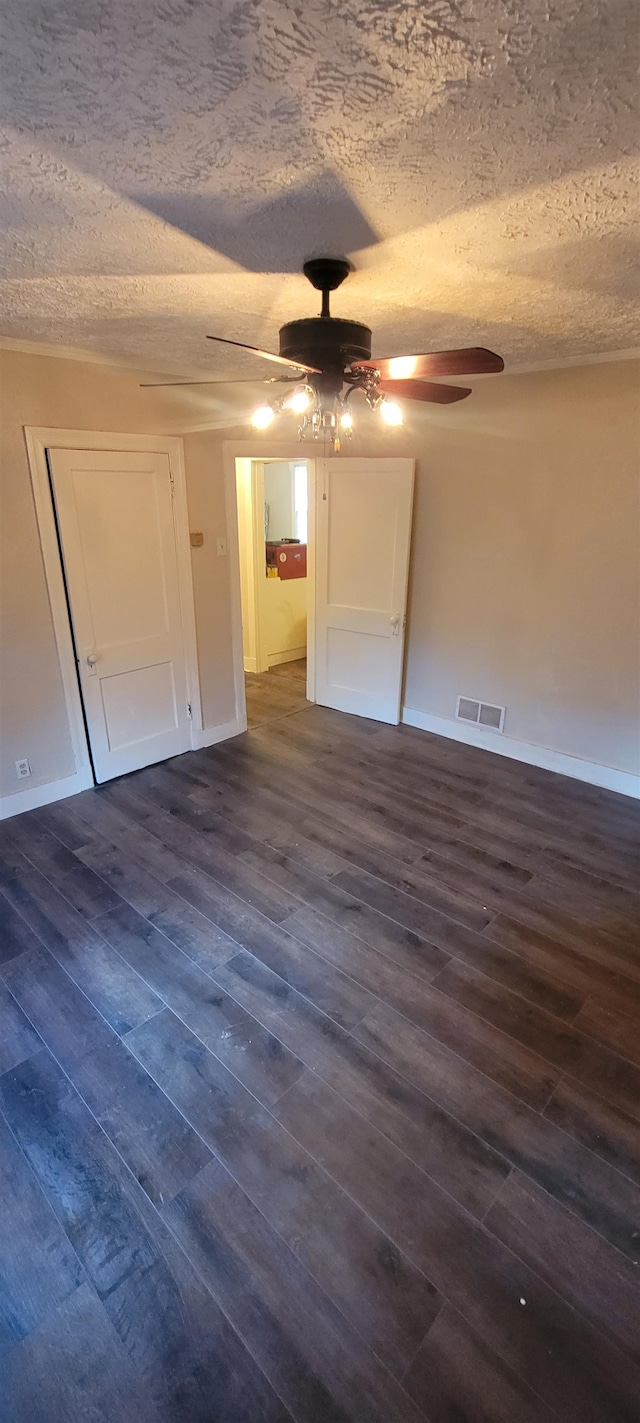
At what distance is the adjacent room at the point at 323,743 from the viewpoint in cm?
121

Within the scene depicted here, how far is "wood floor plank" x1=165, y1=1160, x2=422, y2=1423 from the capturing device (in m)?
1.24

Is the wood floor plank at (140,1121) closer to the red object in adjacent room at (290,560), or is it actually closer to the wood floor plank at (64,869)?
the wood floor plank at (64,869)

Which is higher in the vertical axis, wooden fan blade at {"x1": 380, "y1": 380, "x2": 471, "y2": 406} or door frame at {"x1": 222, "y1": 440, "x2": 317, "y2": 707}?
wooden fan blade at {"x1": 380, "y1": 380, "x2": 471, "y2": 406}

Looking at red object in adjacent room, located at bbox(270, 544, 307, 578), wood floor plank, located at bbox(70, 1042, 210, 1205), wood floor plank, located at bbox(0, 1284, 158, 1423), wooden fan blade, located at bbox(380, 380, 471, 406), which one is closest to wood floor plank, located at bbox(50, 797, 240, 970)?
wood floor plank, located at bbox(70, 1042, 210, 1205)

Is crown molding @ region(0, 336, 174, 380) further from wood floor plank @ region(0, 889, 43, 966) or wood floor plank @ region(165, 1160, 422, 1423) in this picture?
wood floor plank @ region(165, 1160, 422, 1423)

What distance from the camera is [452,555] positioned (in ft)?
13.5

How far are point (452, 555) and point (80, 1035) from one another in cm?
352

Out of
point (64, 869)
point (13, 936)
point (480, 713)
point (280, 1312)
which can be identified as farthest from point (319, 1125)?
point (480, 713)

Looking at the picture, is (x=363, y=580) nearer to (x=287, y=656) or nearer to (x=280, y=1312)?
(x=287, y=656)

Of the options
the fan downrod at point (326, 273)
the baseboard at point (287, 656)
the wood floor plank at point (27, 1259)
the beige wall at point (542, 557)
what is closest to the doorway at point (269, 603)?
the baseboard at point (287, 656)

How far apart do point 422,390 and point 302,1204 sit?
2.70 meters

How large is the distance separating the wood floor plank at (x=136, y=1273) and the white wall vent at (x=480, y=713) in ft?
10.8

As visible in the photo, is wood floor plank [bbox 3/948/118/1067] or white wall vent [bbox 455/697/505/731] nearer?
wood floor plank [bbox 3/948/118/1067]

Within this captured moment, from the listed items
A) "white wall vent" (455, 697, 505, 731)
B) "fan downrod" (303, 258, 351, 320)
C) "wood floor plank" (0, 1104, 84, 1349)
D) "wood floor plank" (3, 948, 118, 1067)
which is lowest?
"wood floor plank" (0, 1104, 84, 1349)
